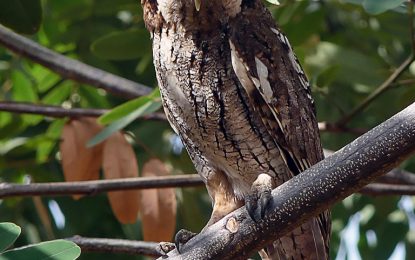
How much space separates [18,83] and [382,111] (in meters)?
1.31

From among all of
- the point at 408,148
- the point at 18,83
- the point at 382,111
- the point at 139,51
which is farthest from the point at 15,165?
the point at 408,148

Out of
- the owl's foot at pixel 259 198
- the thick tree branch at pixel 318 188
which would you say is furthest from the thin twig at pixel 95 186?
the thick tree branch at pixel 318 188

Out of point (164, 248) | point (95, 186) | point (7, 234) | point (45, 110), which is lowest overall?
point (7, 234)

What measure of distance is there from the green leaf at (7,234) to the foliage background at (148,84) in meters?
1.24

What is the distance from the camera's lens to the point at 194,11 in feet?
8.68

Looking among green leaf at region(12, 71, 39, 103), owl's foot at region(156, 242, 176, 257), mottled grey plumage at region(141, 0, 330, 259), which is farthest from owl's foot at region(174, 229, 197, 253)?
green leaf at region(12, 71, 39, 103)

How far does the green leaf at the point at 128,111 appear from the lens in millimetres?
2918

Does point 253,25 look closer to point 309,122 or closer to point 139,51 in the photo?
point 309,122

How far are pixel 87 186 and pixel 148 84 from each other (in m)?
1.00

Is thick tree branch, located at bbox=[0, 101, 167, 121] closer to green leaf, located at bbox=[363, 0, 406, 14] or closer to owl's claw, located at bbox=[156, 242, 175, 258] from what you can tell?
owl's claw, located at bbox=[156, 242, 175, 258]

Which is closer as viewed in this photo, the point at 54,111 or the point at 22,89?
the point at 54,111

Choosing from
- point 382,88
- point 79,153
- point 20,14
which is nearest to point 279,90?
point 382,88

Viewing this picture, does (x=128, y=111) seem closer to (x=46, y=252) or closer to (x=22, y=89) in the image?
(x=22, y=89)

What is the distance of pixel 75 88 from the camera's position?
3.65 metres
